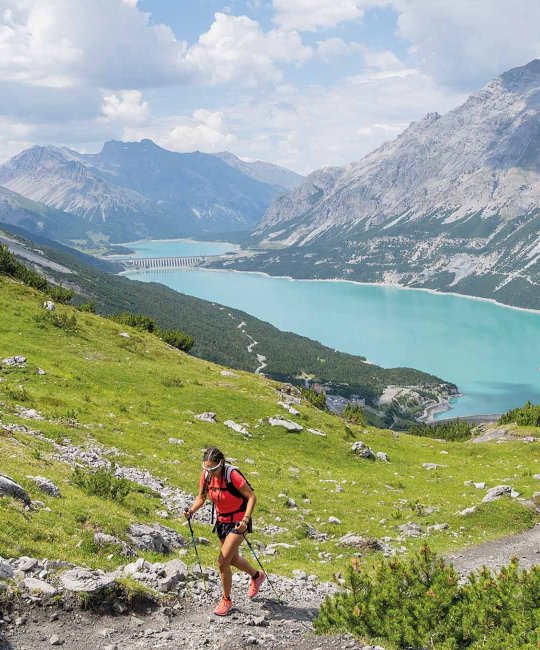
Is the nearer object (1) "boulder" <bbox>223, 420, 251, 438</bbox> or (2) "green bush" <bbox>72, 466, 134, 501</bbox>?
(2) "green bush" <bbox>72, 466, 134, 501</bbox>

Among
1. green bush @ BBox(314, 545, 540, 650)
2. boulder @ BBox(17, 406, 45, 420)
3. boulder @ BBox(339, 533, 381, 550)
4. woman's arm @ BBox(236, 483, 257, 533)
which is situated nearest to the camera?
green bush @ BBox(314, 545, 540, 650)

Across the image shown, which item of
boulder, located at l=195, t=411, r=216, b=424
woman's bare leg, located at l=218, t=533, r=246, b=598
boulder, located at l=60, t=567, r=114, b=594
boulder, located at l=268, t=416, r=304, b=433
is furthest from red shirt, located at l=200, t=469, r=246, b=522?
boulder, located at l=268, t=416, r=304, b=433

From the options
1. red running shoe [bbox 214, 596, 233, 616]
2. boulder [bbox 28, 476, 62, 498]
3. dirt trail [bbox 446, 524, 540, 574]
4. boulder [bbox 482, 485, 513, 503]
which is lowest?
dirt trail [bbox 446, 524, 540, 574]

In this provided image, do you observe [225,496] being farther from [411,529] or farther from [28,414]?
[28,414]

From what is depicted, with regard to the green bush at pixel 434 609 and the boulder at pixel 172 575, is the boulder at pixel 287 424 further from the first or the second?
the green bush at pixel 434 609

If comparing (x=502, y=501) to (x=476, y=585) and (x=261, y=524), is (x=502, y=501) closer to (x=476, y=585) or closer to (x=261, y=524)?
(x=261, y=524)

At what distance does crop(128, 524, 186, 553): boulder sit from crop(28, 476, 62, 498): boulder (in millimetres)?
2741

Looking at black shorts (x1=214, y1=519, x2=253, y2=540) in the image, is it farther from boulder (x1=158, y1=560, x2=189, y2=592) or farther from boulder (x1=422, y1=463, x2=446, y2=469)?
boulder (x1=422, y1=463, x2=446, y2=469)

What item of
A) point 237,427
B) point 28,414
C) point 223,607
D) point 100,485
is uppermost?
point 223,607

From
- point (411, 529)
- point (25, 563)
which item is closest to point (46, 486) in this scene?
point (25, 563)

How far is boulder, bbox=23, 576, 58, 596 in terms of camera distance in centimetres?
1143

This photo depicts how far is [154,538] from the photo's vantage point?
16641mm

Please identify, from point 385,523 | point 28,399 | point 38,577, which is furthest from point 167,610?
point 28,399

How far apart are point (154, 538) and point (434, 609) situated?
337 inches
